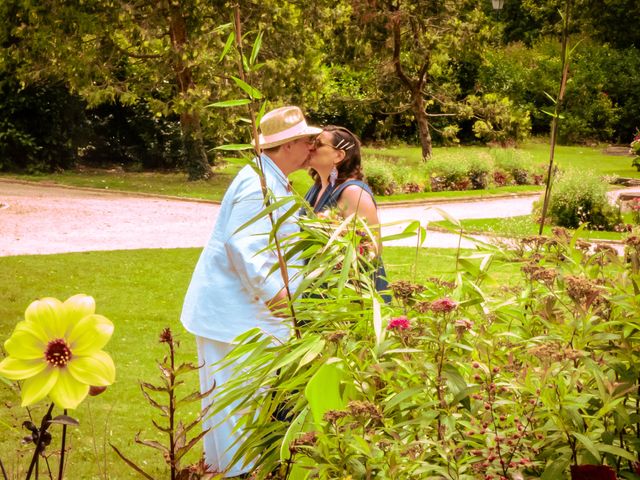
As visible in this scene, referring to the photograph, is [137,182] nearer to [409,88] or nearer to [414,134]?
[409,88]

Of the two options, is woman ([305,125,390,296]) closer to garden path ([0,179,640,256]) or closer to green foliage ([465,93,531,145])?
garden path ([0,179,640,256])

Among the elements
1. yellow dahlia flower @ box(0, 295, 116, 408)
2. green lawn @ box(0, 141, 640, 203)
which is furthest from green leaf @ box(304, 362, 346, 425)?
Result: green lawn @ box(0, 141, 640, 203)

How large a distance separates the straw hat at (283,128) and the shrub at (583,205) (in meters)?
11.7

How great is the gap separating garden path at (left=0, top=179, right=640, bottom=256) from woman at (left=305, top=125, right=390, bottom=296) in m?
7.64

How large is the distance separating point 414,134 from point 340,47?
619 centimetres

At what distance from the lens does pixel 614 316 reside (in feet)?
6.91

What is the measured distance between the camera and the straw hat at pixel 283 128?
386 centimetres

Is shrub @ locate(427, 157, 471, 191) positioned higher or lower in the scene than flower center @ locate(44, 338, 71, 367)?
lower

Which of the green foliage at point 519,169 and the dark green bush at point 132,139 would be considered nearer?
the green foliage at point 519,169

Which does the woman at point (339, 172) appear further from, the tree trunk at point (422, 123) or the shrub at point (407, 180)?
the tree trunk at point (422, 123)

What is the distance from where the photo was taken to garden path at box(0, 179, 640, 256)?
1294 cm

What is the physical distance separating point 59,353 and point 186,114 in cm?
2012

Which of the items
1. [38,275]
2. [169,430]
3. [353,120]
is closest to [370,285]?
[169,430]

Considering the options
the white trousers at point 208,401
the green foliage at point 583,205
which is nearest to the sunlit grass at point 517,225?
the green foliage at point 583,205
